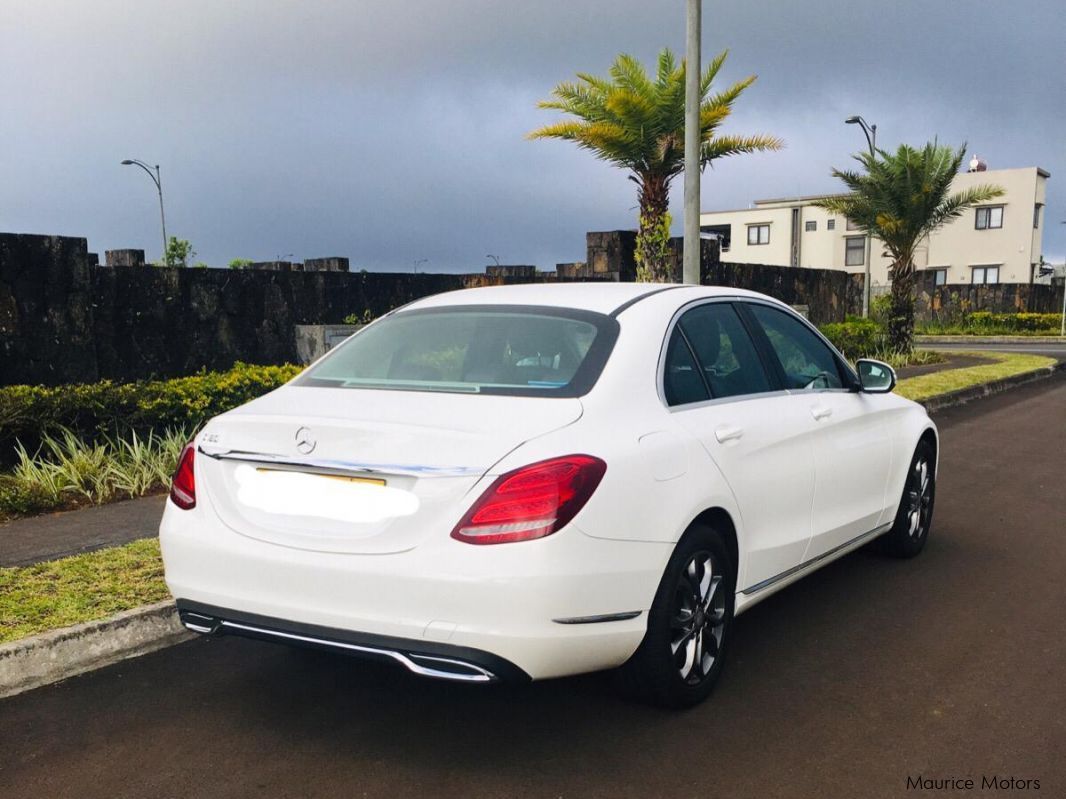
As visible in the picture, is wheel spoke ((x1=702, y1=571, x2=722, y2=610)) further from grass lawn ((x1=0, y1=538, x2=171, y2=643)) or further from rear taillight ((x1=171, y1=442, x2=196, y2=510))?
grass lawn ((x1=0, y1=538, x2=171, y2=643))

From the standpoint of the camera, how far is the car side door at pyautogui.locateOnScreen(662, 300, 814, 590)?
161 inches

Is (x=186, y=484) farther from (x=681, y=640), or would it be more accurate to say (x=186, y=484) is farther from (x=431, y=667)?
(x=681, y=640)

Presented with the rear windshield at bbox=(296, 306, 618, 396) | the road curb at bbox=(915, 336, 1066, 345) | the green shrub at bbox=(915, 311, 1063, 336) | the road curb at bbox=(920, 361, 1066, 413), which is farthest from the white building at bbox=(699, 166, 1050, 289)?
the rear windshield at bbox=(296, 306, 618, 396)

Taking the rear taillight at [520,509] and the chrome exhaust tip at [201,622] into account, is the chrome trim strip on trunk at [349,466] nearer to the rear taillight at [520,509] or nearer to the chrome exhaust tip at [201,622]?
the rear taillight at [520,509]

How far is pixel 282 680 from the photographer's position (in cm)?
435

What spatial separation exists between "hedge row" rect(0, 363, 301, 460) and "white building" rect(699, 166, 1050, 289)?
43826 millimetres

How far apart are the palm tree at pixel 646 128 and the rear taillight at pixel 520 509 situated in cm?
1325

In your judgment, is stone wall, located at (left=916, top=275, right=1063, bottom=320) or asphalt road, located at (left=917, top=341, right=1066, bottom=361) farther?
stone wall, located at (left=916, top=275, right=1063, bottom=320)

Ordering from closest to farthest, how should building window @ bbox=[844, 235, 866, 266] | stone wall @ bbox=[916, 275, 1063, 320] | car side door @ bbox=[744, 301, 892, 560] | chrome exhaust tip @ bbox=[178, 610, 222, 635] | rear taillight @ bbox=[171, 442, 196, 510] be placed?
chrome exhaust tip @ bbox=[178, 610, 222, 635]
rear taillight @ bbox=[171, 442, 196, 510]
car side door @ bbox=[744, 301, 892, 560]
stone wall @ bbox=[916, 275, 1063, 320]
building window @ bbox=[844, 235, 866, 266]

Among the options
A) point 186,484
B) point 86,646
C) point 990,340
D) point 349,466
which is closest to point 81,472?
point 86,646

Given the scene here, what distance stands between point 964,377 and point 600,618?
52.5 ft

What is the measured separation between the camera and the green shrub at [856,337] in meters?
21.4

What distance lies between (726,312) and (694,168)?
25.0ft

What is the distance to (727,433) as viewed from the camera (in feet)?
13.5
